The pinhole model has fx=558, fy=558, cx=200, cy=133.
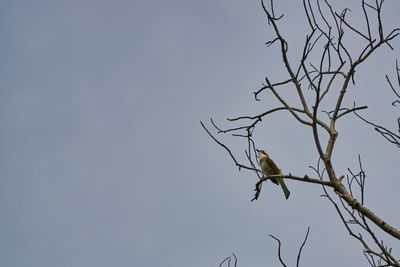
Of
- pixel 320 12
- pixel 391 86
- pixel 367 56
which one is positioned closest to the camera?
pixel 367 56

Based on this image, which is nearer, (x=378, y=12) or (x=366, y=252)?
(x=366, y=252)

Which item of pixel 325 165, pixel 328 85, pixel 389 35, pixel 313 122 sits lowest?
pixel 325 165

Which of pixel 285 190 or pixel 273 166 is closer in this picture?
pixel 285 190

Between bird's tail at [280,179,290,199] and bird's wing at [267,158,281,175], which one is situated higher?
bird's wing at [267,158,281,175]

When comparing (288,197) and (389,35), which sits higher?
(288,197)

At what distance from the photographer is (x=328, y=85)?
4.16 m

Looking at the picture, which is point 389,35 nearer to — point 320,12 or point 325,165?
point 320,12

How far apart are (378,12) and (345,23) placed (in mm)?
367

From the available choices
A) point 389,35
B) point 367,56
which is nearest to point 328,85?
point 367,56

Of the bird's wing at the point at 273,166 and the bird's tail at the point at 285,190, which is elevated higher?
the bird's wing at the point at 273,166

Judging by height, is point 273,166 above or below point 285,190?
above

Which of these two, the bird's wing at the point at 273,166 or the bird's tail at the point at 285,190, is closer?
the bird's tail at the point at 285,190

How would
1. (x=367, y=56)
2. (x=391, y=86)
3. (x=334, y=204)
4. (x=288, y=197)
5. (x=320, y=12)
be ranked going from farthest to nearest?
(x=288, y=197) < (x=320, y=12) < (x=391, y=86) < (x=367, y=56) < (x=334, y=204)

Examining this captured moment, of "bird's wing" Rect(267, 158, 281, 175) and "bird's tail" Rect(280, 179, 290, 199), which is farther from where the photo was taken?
"bird's wing" Rect(267, 158, 281, 175)
